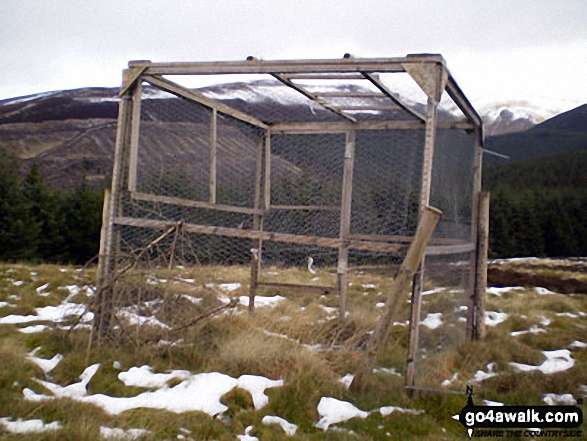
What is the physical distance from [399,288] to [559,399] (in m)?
1.63

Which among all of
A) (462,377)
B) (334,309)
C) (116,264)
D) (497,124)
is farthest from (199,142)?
(497,124)

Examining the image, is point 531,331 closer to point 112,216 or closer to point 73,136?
point 112,216

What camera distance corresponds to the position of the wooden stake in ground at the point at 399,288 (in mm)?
4039

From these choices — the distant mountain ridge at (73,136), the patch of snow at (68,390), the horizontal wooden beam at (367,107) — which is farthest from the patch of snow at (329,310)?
the distant mountain ridge at (73,136)

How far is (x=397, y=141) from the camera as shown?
658cm

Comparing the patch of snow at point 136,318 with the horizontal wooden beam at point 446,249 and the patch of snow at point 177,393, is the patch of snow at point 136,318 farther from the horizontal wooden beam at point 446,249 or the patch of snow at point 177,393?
the horizontal wooden beam at point 446,249

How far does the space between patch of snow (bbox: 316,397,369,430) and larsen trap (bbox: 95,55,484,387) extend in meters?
0.65

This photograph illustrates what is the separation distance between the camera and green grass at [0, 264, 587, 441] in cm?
343

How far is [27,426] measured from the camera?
317cm

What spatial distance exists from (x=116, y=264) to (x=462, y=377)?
345 centimetres

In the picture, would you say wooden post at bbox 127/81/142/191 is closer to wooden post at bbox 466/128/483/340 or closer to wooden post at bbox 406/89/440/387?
wooden post at bbox 406/89/440/387

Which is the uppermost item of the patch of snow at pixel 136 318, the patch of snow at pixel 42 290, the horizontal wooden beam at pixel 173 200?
the horizontal wooden beam at pixel 173 200

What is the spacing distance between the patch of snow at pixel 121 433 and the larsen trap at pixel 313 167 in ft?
6.50

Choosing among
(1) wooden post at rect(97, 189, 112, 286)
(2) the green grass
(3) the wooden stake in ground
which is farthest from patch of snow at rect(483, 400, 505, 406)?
(1) wooden post at rect(97, 189, 112, 286)
